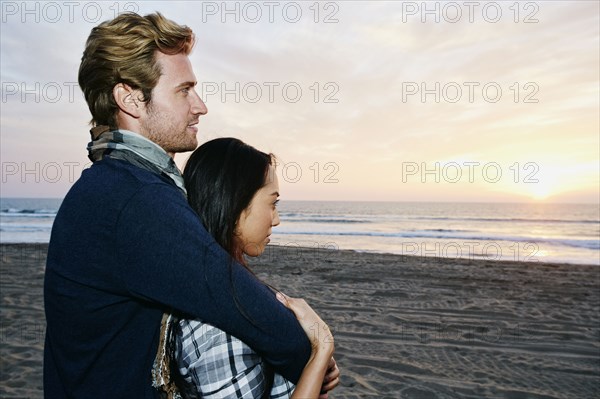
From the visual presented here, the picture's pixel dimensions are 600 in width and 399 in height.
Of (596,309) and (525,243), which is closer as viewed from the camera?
(596,309)

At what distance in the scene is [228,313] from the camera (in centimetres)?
114

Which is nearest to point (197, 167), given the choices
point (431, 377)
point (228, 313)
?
point (228, 313)

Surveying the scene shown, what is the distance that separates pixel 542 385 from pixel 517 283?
6131 mm

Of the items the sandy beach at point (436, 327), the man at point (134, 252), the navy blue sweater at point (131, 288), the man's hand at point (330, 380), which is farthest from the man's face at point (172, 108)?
the sandy beach at point (436, 327)

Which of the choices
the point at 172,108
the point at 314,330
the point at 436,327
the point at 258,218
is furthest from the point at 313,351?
the point at 436,327

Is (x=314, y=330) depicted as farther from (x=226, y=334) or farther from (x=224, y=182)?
(x=224, y=182)

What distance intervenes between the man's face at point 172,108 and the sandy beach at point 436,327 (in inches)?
146

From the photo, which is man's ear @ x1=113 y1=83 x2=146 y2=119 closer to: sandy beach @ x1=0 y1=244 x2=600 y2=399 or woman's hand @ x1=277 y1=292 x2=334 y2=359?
woman's hand @ x1=277 y1=292 x2=334 y2=359

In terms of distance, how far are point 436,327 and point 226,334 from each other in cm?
605

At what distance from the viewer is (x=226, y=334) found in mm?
1324

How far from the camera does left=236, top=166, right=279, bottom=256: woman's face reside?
1613 millimetres

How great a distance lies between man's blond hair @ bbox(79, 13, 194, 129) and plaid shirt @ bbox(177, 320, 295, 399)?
77 cm

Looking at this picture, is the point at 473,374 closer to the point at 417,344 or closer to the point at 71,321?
the point at 417,344

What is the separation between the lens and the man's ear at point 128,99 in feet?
4.87
